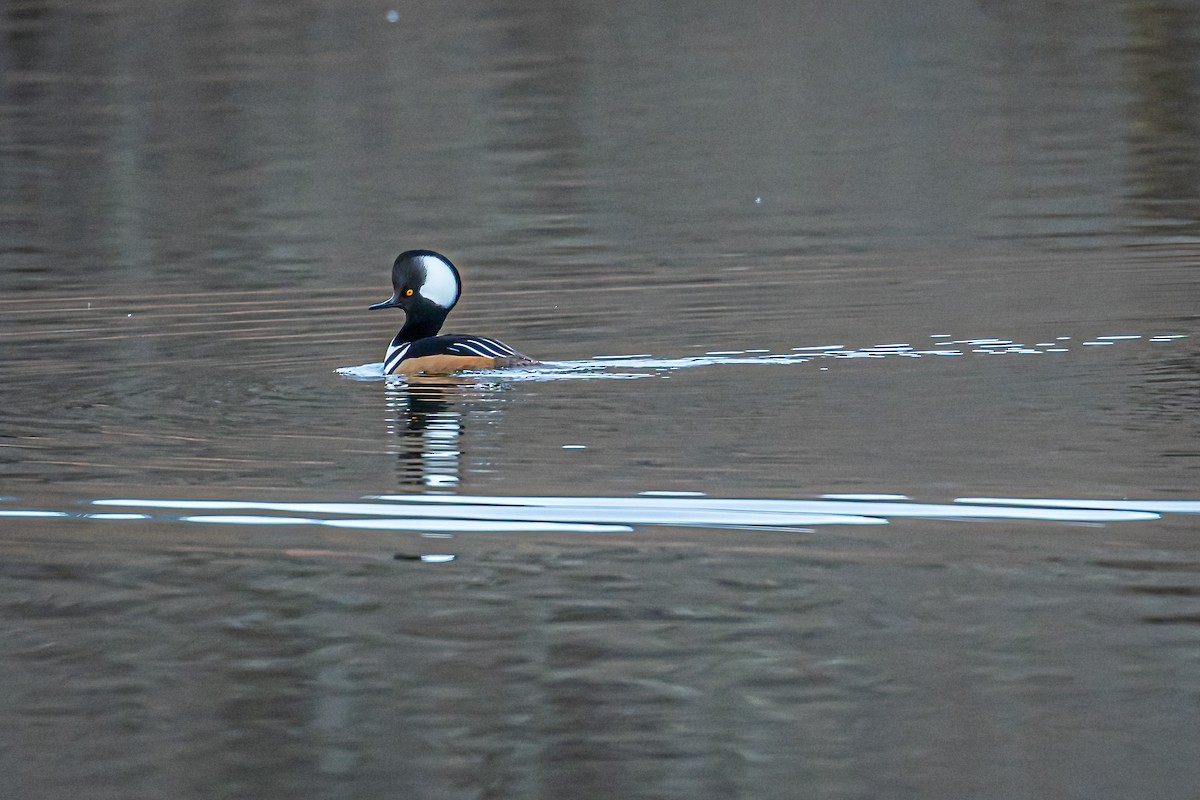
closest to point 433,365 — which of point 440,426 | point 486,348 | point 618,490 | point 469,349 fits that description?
point 469,349

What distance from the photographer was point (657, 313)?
40.6 feet

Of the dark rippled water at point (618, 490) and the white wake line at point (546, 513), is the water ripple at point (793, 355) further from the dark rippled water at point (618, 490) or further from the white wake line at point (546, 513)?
the white wake line at point (546, 513)

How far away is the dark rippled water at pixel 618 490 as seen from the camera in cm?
482

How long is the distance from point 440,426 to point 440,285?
2.47 meters

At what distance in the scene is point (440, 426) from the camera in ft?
29.4

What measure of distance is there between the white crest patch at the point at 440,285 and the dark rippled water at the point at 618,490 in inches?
20.0

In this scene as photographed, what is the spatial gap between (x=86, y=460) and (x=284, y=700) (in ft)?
11.2

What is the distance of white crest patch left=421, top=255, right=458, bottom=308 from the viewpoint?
37.1 ft

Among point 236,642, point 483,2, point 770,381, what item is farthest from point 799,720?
point 483,2

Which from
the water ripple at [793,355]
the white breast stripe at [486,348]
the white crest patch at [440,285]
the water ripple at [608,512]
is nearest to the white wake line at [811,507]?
the water ripple at [608,512]

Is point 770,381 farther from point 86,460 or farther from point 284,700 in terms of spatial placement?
point 284,700

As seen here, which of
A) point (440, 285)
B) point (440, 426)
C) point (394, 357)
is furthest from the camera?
point (440, 285)

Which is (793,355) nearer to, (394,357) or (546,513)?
(394,357)

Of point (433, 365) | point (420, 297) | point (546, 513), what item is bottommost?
point (546, 513)
